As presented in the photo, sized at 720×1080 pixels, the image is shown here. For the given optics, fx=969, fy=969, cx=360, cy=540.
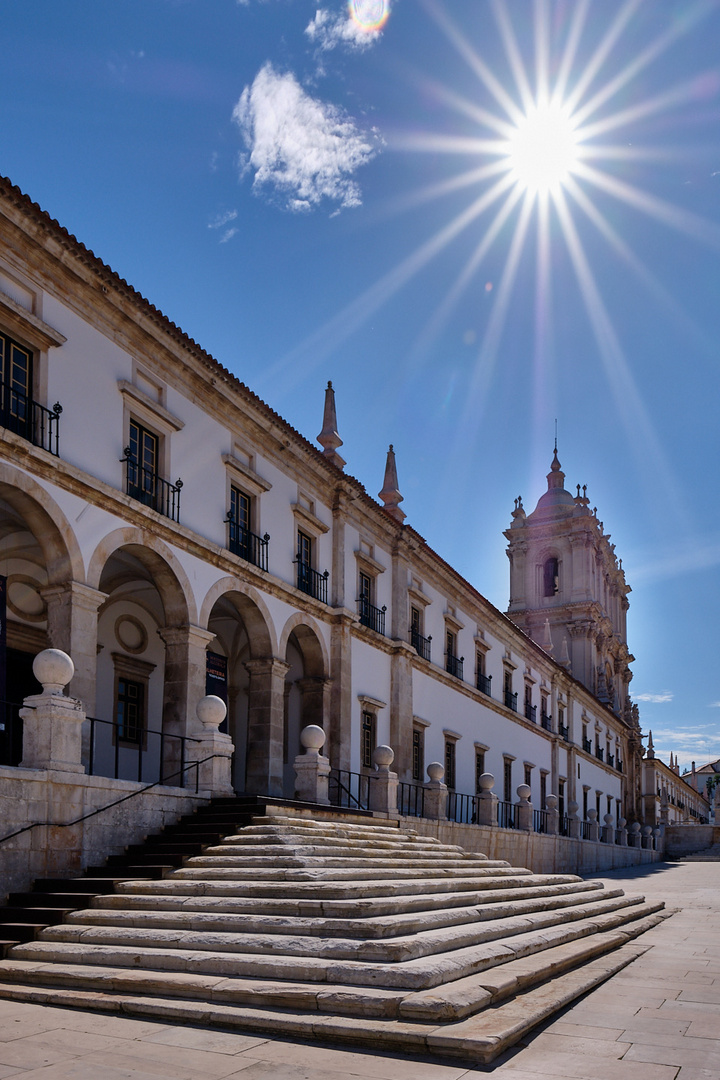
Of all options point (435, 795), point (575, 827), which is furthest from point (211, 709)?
point (575, 827)

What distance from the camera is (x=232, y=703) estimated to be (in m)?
22.2

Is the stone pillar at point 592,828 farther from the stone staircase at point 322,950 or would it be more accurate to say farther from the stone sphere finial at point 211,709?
the stone sphere finial at point 211,709

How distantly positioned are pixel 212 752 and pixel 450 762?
15.3 m

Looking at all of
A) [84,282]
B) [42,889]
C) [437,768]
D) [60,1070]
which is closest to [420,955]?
[60,1070]

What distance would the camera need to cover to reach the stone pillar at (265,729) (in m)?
18.5

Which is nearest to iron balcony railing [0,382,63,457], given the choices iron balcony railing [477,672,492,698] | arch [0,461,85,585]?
arch [0,461,85,585]

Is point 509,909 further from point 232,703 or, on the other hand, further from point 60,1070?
point 232,703

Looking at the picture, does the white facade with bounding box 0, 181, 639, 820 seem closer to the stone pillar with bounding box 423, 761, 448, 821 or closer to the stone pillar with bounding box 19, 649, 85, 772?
the stone pillar with bounding box 423, 761, 448, 821

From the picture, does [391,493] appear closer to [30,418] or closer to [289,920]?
[30,418]

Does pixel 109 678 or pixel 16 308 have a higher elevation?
pixel 16 308

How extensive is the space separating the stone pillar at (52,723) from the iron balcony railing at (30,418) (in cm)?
364

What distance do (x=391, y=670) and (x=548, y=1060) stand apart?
1851 centimetres

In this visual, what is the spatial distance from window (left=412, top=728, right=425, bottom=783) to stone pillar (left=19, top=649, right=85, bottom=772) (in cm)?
1509

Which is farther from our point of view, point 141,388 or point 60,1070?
point 141,388
